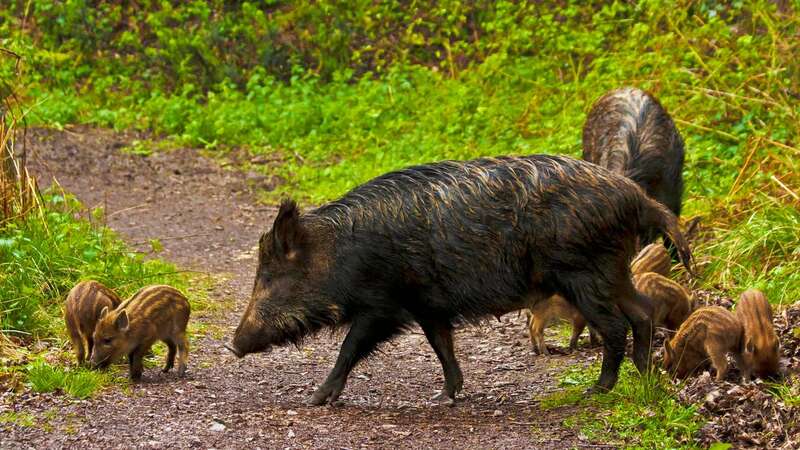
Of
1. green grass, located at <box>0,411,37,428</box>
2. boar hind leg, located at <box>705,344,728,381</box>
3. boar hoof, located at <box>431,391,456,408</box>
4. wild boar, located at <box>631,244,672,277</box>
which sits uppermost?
wild boar, located at <box>631,244,672,277</box>

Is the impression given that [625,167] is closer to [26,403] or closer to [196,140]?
[26,403]

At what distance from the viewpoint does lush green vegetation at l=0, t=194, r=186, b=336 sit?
748 cm

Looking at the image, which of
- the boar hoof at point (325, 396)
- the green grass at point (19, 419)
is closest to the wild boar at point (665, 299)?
the boar hoof at point (325, 396)

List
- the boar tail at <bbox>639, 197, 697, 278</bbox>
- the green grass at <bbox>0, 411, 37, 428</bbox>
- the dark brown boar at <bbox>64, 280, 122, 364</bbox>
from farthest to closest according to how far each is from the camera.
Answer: the dark brown boar at <bbox>64, 280, 122, 364</bbox> < the boar tail at <bbox>639, 197, 697, 278</bbox> < the green grass at <bbox>0, 411, 37, 428</bbox>

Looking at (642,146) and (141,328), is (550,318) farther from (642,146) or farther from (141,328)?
(141,328)

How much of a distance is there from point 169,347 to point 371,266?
1.38 metres

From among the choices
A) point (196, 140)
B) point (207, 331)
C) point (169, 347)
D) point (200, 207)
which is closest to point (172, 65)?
point (196, 140)

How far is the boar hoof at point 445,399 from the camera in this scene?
6698 millimetres

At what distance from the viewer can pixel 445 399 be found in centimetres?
674

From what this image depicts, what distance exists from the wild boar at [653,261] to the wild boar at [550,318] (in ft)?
1.72

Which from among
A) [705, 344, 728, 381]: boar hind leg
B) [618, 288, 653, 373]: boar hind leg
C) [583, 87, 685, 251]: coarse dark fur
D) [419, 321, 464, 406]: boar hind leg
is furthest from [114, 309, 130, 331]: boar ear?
[583, 87, 685, 251]: coarse dark fur

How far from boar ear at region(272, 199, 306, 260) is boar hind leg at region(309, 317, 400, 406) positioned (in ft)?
1.74

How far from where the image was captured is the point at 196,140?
1406cm

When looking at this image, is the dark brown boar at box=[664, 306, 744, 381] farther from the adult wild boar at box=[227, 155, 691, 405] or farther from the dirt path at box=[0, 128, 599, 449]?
the dirt path at box=[0, 128, 599, 449]
